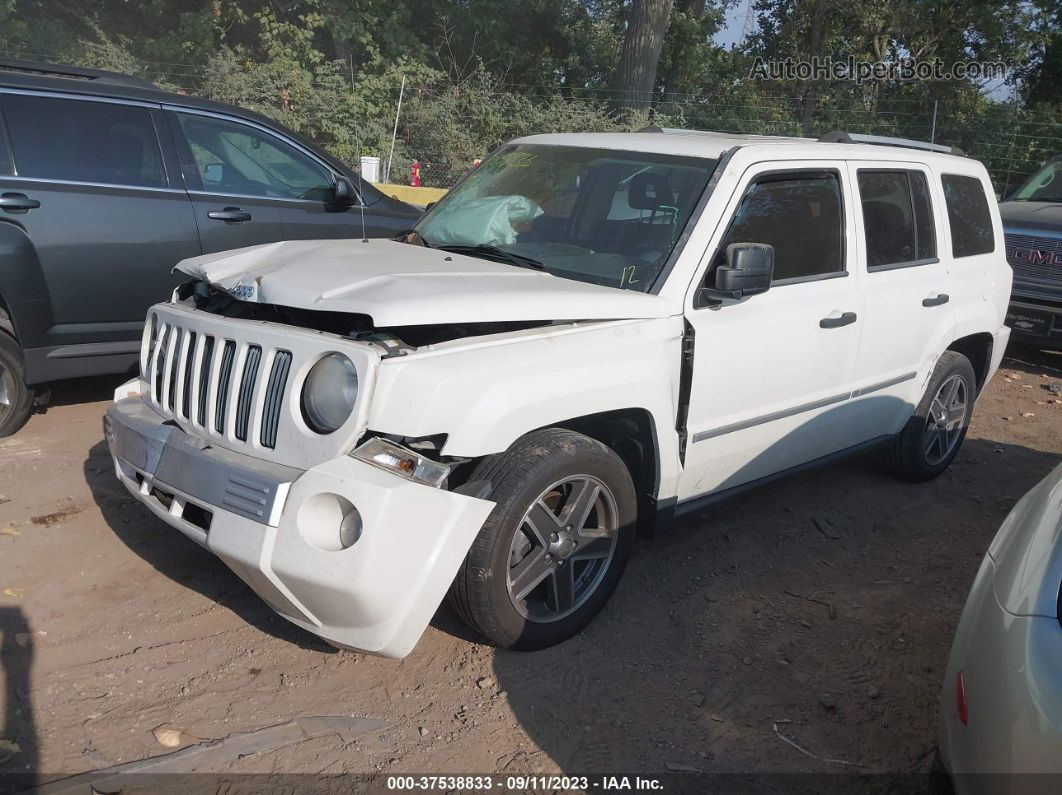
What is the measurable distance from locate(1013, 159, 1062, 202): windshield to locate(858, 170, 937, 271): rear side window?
19.1ft

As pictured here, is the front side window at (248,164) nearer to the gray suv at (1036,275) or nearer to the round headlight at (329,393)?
the round headlight at (329,393)

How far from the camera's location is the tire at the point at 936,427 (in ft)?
17.5

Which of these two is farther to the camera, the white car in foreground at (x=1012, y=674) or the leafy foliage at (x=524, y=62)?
the leafy foliage at (x=524, y=62)

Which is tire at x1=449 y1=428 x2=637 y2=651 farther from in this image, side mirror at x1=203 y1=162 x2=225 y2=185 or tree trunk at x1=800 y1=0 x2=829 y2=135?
tree trunk at x1=800 y1=0 x2=829 y2=135

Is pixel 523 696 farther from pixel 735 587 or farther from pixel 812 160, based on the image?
pixel 812 160

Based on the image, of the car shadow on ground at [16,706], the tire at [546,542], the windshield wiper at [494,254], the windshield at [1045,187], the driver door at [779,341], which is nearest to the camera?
the car shadow on ground at [16,706]

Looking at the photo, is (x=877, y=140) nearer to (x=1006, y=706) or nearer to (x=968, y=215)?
(x=968, y=215)

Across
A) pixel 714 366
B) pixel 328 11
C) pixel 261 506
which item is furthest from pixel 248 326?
pixel 328 11

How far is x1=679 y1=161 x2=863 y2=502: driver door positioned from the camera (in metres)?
3.86

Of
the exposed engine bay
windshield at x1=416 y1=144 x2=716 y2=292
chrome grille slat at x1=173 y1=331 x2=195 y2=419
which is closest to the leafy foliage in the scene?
windshield at x1=416 y1=144 x2=716 y2=292

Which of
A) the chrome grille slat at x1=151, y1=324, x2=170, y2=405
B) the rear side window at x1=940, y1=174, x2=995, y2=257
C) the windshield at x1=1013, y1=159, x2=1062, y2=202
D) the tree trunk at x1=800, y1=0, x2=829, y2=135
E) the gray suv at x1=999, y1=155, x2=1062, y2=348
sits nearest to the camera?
the chrome grille slat at x1=151, y1=324, x2=170, y2=405

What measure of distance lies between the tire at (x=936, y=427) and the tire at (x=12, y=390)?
4922 millimetres

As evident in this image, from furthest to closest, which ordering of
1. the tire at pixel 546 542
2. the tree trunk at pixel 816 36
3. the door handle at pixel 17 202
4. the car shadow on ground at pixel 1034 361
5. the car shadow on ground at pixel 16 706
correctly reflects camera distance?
the tree trunk at pixel 816 36, the car shadow on ground at pixel 1034 361, the door handle at pixel 17 202, the tire at pixel 546 542, the car shadow on ground at pixel 16 706

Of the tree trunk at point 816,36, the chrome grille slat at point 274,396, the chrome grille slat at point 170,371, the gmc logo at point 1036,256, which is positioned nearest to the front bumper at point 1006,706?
the chrome grille slat at point 274,396
